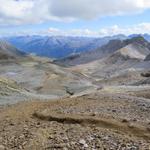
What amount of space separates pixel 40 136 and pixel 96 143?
80.5 inches

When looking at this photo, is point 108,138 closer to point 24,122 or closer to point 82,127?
point 82,127

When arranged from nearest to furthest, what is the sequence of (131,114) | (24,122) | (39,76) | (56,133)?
1. (56,133)
2. (24,122)
3. (131,114)
4. (39,76)

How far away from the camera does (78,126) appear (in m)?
15.3

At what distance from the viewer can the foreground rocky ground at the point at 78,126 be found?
13.2 meters

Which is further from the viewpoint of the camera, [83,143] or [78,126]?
[78,126]

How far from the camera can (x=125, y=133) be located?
14719mm

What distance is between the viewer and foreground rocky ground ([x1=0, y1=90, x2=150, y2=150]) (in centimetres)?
1323

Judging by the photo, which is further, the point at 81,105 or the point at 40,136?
the point at 81,105

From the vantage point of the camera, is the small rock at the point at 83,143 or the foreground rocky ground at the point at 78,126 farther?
the foreground rocky ground at the point at 78,126

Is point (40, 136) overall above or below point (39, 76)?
above

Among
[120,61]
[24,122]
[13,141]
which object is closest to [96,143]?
[13,141]

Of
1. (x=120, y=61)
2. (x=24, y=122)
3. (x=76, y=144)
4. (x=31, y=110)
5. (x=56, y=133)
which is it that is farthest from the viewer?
(x=120, y=61)

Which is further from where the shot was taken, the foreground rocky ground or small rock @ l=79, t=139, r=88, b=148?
the foreground rocky ground

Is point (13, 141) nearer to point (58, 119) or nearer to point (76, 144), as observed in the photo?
point (76, 144)
